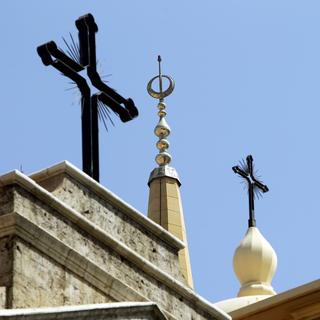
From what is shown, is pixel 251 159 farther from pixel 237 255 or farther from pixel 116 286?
pixel 116 286

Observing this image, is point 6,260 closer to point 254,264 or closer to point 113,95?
point 113,95

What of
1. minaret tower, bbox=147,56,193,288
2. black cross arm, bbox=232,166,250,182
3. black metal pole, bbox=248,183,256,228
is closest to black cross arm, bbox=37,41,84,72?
black metal pole, bbox=248,183,256,228

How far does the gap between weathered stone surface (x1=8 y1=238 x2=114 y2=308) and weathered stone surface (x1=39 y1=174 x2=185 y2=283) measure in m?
0.95

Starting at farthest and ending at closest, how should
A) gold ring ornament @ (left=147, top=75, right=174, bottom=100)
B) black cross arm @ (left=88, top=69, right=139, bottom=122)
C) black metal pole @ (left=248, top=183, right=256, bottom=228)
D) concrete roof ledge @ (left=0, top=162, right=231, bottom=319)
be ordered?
1. gold ring ornament @ (left=147, top=75, right=174, bottom=100)
2. black metal pole @ (left=248, top=183, right=256, bottom=228)
3. black cross arm @ (left=88, top=69, right=139, bottom=122)
4. concrete roof ledge @ (left=0, top=162, right=231, bottom=319)

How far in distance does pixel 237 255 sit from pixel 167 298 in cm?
1206

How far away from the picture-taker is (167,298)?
59.3 ft

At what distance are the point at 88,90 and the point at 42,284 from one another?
3449 mm

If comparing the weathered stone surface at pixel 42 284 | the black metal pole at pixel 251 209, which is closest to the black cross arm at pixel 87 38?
the weathered stone surface at pixel 42 284

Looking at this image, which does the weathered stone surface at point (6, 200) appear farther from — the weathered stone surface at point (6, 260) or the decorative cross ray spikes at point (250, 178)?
the decorative cross ray spikes at point (250, 178)

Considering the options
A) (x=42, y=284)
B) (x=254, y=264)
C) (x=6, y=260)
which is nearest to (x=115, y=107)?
(x=42, y=284)

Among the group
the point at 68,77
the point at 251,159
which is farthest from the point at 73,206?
the point at 251,159

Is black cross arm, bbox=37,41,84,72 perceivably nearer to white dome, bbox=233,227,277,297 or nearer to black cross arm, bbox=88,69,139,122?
black cross arm, bbox=88,69,139,122

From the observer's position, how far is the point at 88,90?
19.5m

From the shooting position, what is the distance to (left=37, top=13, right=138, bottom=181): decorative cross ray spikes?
19.2 metres
